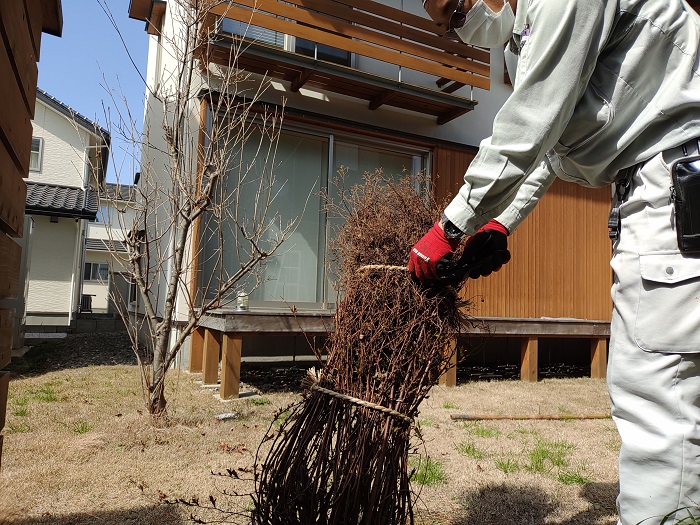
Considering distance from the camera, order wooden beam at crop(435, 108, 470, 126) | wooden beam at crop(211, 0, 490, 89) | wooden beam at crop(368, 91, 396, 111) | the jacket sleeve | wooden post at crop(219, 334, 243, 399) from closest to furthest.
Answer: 1. the jacket sleeve
2. wooden post at crop(219, 334, 243, 399)
3. wooden beam at crop(211, 0, 490, 89)
4. wooden beam at crop(368, 91, 396, 111)
5. wooden beam at crop(435, 108, 470, 126)

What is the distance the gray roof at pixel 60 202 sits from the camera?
1251 centimetres

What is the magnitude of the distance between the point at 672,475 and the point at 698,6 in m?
2.97

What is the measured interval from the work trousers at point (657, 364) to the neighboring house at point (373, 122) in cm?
482

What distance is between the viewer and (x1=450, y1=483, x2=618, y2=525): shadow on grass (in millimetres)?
2525

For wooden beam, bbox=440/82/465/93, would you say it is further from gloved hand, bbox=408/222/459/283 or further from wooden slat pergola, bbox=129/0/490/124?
gloved hand, bbox=408/222/459/283

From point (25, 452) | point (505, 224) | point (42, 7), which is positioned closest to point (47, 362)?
point (25, 452)

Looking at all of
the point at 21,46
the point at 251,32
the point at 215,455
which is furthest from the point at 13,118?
the point at 251,32

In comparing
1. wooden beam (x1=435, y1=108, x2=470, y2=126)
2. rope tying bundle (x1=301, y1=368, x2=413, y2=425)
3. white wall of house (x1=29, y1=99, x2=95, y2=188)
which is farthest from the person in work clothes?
white wall of house (x1=29, y1=99, x2=95, y2=188)

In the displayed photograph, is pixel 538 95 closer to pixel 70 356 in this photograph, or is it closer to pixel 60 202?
pixel 70 356

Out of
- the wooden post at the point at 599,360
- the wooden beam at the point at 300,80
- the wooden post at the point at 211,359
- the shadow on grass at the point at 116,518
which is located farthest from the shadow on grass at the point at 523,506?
the wooden beam at the point at 300,80

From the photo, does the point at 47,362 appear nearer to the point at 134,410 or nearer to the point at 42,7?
the point at 134,410

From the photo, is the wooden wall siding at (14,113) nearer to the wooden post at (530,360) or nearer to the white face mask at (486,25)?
the white face mask at (486,25)

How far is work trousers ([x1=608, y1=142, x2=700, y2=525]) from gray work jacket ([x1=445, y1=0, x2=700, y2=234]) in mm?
100

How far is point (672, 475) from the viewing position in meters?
1.23
